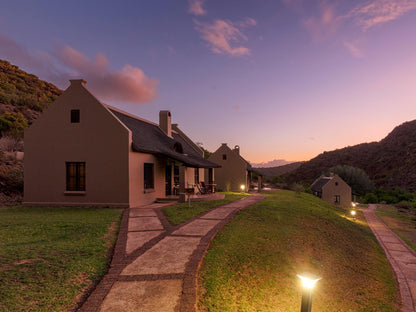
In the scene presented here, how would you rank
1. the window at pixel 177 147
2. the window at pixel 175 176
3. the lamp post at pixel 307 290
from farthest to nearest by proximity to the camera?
the window at pixel 177 147, the window at pixel 175 176, the lamp post at pixel 307 290

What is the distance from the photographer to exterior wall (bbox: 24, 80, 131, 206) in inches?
517

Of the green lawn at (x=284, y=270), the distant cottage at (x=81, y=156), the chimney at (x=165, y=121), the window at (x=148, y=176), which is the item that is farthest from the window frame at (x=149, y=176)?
the green lawn at (x=284, y=270)

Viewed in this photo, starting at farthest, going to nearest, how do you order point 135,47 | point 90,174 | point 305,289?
point 135,47
point 90,174
point 305,289

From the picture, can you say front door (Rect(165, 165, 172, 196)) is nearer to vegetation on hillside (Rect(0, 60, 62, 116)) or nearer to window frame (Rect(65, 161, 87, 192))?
window frame (Rect(65, 161, 87, 192))

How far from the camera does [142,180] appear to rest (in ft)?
46.9

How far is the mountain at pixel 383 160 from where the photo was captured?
62062 millimetres

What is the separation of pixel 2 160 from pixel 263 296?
20372 mm

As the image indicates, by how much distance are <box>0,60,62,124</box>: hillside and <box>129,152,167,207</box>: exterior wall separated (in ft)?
76.5

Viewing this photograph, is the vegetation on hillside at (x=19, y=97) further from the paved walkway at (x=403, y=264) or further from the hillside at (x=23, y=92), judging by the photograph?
the paved walkway at (x=403, y=264)

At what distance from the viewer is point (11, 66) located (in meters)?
46.4

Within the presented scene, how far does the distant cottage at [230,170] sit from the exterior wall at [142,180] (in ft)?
49.6

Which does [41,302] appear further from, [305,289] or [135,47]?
[135,47]

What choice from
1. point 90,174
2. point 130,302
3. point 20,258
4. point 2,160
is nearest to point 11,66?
point 2,160

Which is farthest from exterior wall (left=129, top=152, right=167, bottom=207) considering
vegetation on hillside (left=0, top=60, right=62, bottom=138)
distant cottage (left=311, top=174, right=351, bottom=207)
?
distant cottage (left=311, top=174, right=351, bottom=207)
